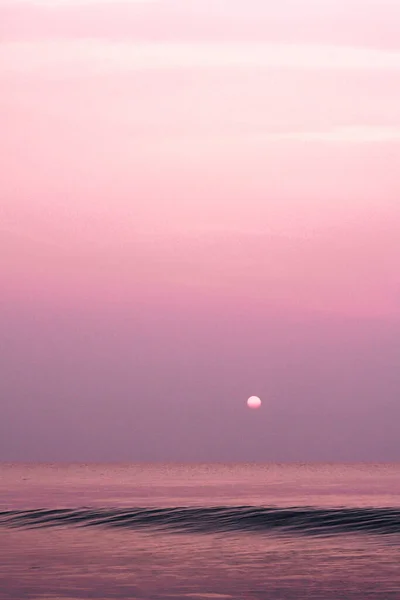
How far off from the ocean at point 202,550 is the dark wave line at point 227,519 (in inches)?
2.5

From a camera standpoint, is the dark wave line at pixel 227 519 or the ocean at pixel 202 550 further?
the dark wave line at pixel 227 519

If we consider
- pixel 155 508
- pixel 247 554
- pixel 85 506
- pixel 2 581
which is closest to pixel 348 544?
pixel 247 554

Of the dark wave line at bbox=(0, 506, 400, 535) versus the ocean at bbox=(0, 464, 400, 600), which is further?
the dark wave line at bbox=(0, 506, 400, 535)

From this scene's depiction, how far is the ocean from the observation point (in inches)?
1150

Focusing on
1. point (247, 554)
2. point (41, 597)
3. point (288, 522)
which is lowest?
point (41, 597)

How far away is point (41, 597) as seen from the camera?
27219 mm

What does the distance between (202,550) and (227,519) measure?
15442 millimetres

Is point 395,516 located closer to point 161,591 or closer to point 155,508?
point 155,508

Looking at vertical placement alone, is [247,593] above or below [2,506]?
below

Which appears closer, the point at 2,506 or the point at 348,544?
the point at 348,544

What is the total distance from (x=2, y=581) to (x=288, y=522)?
86.1ft

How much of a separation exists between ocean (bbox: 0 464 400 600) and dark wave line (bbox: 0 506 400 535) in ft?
0.21

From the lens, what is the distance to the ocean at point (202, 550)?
29219 millimetres

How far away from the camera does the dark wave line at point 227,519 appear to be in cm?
5056
